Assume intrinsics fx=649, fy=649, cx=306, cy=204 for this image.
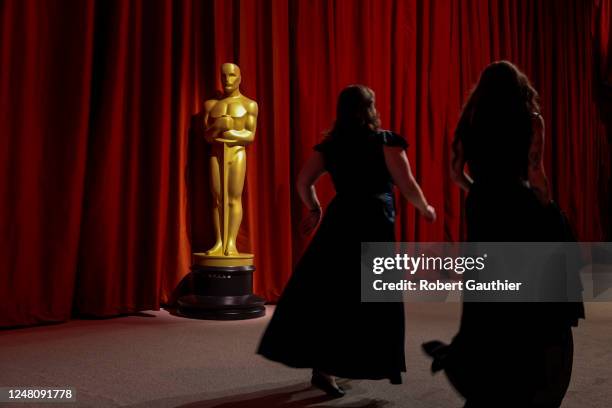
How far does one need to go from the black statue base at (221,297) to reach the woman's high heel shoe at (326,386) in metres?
1.61

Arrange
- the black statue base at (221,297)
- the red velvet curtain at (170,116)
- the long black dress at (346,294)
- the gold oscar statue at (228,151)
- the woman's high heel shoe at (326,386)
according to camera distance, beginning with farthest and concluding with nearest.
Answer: the gold oscar statue at (228,151), the black statue base at (221,297), the red velvet curtain at (170,116), the woman's high heel shoe at (326,386), the long black dress at (346,294)

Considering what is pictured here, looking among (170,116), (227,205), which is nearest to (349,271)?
(227,205)

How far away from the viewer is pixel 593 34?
715 cm

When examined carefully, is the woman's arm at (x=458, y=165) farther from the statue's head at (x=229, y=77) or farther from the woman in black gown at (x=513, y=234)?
the statue's head at (x=229, y=77)

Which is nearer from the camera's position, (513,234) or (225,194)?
(513,234)

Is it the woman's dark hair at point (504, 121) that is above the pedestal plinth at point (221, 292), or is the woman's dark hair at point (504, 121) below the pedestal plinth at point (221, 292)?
above

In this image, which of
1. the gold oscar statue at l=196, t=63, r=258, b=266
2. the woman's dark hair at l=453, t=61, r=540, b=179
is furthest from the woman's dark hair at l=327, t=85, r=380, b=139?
the gold oscar statue at l=196, t=63, r=258, b=266

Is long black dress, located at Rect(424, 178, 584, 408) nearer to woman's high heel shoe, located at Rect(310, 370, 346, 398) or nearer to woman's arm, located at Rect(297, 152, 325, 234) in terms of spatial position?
woman's high heel shoe, located at Rect(310, 370, 346, 398)

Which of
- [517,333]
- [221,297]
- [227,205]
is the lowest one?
[221,297]

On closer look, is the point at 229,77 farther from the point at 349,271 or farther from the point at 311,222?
the point at 349,271

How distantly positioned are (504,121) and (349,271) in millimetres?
738

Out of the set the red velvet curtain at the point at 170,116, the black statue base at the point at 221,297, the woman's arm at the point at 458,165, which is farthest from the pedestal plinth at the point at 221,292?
the woman's arm at the point at 458,165

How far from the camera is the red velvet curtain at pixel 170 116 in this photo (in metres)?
3.70

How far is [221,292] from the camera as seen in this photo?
4.06 meters
